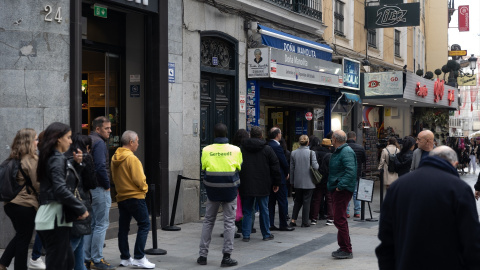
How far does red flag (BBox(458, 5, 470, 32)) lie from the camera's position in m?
41.9

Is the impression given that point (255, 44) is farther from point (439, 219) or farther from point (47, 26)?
point (439, 219)

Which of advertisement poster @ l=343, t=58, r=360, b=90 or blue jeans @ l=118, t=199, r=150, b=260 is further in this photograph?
advertisement poster @ l=343, t=58, r=360, b=90

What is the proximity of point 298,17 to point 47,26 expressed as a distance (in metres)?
8.91

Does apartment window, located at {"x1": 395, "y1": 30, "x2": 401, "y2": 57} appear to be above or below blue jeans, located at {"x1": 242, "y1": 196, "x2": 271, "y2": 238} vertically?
above

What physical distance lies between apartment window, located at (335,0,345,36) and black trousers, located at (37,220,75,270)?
613 inches

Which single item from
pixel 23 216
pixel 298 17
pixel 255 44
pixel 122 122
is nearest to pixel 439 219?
pixel 23 216

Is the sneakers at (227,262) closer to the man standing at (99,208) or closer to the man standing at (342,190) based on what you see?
the man standing at (99,208)

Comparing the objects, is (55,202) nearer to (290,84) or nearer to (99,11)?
(99,11)

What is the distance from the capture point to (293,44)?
15.9m

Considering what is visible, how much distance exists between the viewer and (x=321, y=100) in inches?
745

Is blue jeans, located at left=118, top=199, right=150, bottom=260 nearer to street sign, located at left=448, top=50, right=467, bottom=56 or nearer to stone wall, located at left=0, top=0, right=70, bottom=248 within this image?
stone wall, located at left=0, top=0, right=70, bottom=248

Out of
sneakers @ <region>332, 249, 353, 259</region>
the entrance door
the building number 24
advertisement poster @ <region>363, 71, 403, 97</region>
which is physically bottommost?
sneakers @ <region>332, 249, 353, 259</region>

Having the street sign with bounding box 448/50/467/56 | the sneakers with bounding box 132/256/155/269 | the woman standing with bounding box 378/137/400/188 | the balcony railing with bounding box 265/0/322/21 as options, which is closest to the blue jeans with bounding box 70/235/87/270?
the sneakers with bounding box 132/256/155/269

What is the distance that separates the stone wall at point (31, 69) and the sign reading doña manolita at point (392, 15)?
42.7ft
